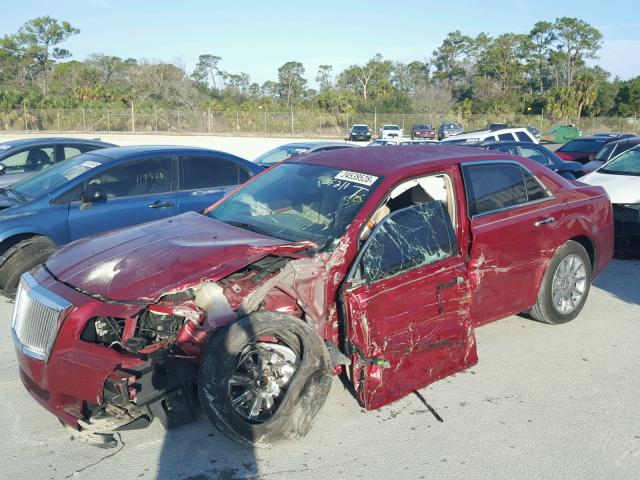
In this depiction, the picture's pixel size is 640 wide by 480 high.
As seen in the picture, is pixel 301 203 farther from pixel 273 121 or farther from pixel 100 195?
pixel 273 121

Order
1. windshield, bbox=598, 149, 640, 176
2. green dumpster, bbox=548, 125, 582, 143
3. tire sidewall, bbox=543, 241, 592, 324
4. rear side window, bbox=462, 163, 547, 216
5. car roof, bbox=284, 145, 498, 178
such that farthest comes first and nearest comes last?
green dumpster, bbox=548, 125, 582, 143 → windshield, bbox=598, 149, 640, 176 → tire sidewall, bbox=543, 241, 592, 324 → rear side window, bbox=462, 163, 547, 216 → car roof, bbox=284, 145, 498, 178

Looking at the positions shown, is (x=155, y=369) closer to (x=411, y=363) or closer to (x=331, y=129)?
(x=411, y=363)

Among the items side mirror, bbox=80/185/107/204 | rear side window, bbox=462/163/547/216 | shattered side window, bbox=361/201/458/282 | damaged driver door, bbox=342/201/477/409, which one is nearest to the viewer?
damaged driver door, bbox=342/201/477/409

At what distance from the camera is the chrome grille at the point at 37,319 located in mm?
3357

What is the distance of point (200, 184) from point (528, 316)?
4208mm

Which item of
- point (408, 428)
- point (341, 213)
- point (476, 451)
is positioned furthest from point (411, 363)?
point (341, 213)

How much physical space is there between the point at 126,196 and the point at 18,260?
1.37 meters

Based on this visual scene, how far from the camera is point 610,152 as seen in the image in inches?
558

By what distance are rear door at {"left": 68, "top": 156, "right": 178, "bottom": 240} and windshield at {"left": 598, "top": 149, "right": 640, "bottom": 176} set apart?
21.6 ft

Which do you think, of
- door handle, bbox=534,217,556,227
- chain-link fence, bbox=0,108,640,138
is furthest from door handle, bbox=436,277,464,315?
chain-link fence, bbox=0,108,640,138

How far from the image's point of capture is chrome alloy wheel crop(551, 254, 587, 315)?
5371mm

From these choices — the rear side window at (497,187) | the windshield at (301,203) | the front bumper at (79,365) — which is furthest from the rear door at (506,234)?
the front bumper at (79,365)

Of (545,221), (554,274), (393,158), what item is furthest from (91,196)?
(554,274)

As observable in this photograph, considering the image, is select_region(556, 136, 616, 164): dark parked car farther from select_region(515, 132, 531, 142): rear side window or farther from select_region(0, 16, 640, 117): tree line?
select_region(0, 16, 640, 117): tree line
